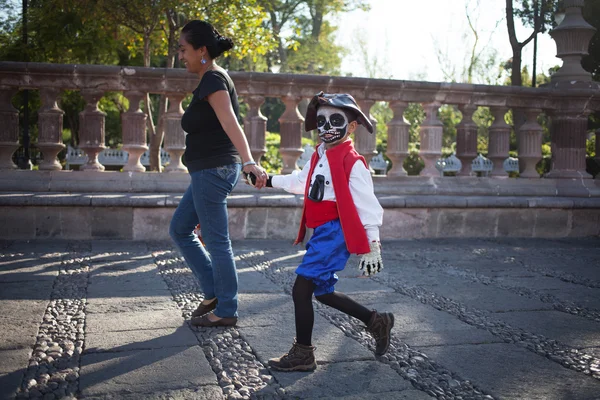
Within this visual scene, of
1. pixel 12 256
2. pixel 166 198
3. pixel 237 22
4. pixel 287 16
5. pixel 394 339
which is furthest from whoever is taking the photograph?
pixel 287 16

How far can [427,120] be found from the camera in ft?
26.9

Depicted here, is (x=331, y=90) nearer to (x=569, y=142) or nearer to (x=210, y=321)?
(x=569, y=142)

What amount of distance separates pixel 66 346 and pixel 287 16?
3126 cm

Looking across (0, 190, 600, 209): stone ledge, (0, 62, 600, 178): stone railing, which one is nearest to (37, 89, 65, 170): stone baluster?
(0, 62, 600, 178): stone railing

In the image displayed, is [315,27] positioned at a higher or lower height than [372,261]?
higher

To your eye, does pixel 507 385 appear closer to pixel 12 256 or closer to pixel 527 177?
pixel 12 256

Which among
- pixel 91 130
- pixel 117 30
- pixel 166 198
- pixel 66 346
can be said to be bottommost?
A: pixel 66 346

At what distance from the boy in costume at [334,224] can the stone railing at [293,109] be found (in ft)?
13.0

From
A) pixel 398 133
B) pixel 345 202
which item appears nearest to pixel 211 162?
pixel 345 202

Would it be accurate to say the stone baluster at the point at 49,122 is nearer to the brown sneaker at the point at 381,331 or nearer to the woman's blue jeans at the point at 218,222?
the woman's blue jeans at the point at 218,222

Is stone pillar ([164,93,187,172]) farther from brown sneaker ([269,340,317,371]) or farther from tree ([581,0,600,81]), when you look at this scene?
tree ([581,0,600,81])

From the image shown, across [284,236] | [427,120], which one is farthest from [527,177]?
[284,236]

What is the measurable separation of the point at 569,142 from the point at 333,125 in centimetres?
610

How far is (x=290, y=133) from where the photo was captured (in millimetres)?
7797
